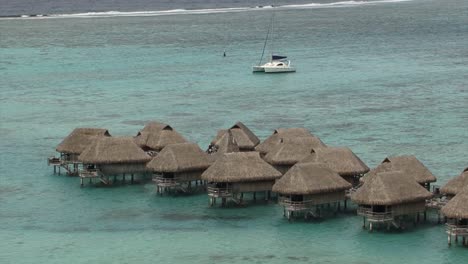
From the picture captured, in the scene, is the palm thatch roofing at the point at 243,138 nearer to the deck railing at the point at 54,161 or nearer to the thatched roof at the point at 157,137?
the thatched roof at the point at 157,137

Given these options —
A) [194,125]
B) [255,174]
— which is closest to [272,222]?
[255,174]

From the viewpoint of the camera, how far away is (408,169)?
137 ft

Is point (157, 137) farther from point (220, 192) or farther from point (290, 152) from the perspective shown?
point (220, 192)

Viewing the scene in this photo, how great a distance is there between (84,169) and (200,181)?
513 cm

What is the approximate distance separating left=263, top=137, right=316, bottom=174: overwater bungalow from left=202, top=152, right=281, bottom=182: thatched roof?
1.87m

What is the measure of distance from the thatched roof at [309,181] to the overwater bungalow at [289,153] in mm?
3438

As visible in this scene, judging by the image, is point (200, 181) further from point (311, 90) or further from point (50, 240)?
point (311, 90)

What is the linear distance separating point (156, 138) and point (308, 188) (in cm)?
1116

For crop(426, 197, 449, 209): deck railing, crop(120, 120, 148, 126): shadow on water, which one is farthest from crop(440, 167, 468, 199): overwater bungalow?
crop(120, 120, 148, 126): shadow on water

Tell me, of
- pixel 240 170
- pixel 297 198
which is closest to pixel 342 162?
pixel 297 198

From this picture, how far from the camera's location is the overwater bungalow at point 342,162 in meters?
42.9

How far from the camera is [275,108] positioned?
70.4 metres

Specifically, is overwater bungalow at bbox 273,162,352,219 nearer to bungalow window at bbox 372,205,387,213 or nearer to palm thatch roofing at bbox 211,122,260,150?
bungalow window at bbox 372,205,387,213

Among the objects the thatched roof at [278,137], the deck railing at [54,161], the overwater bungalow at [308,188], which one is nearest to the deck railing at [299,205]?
the overwater bungalow at [308,188]
